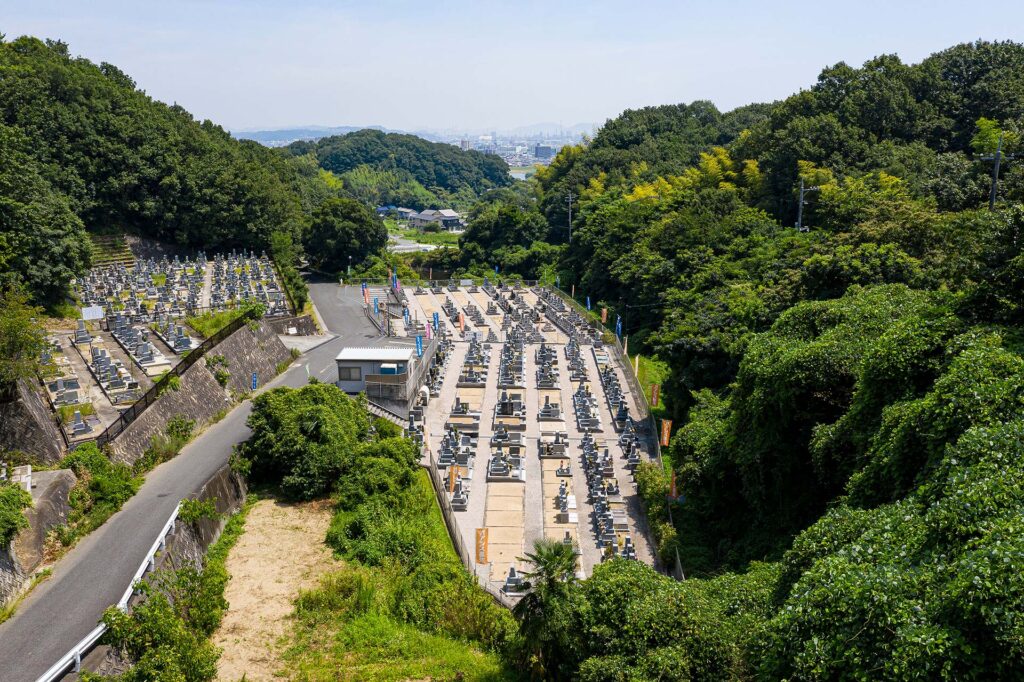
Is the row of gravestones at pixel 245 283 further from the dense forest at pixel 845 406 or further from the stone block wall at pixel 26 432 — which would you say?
the dense forest at pixel 845 406

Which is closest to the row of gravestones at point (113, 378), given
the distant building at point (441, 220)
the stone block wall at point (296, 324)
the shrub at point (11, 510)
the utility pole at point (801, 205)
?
the shrub at point (11, 510)

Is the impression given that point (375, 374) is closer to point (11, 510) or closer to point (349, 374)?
point (349, 374)

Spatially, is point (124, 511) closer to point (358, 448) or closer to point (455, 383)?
point (358, 448)

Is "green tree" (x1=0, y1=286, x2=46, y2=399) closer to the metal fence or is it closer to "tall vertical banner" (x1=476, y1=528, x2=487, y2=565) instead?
the metal fence

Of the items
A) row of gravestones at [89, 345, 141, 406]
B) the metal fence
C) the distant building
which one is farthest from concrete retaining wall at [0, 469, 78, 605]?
the distant building

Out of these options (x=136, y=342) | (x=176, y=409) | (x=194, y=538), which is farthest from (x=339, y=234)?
(x=194, y=538)

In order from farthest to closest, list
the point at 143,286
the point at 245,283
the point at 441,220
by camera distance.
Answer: the point at 441,220 < the point at 245,283 < the point at 143,286

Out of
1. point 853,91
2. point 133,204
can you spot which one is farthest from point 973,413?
point 133,204
